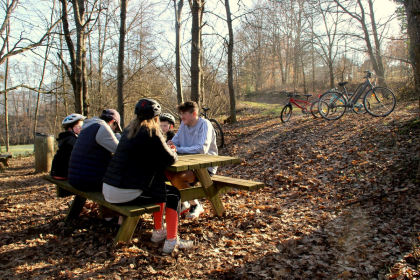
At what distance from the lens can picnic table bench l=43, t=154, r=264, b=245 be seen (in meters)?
3.28

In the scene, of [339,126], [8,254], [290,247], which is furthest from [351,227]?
[339,126]

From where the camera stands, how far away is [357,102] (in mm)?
9922

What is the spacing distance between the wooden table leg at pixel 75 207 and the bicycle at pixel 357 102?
785 cm

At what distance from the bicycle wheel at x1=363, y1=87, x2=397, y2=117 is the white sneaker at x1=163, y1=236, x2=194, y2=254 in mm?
7597

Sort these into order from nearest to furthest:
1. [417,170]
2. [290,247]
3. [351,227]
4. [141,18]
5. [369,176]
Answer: [290,247] < [351,227] < [417,170] < [369,176] < [141,18]

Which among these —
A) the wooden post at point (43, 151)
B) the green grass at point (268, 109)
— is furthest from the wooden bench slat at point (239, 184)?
the green grass at point (268, 109)

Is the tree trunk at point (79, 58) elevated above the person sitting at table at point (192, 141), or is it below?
above

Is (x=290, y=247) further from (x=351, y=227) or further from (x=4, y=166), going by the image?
(x=4, y=166)

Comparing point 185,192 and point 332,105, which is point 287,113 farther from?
point 185,192

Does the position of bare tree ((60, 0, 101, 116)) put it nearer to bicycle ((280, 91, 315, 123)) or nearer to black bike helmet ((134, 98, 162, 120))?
black bike helmet ((134, 98, 162, 120))

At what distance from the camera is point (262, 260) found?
3170 millimetres

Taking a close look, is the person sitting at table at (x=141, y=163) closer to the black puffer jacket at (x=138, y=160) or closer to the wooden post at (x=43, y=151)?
the black puffer jacket at (x=138, y=160)

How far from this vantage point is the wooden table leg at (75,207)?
4394 mm

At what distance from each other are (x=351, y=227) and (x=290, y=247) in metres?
0.93
